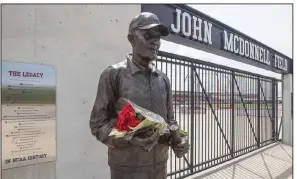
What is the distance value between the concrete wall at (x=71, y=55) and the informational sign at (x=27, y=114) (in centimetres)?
7

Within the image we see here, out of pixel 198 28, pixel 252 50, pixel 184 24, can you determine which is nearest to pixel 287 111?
pixel 252 50

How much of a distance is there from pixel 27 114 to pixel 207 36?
375 cm

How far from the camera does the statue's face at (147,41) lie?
1.81 metres

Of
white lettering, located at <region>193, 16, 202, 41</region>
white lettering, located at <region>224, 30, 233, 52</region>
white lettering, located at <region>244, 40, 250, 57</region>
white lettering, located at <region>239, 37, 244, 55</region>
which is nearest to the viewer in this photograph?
white lettering, located at <region>193, 16, 202, 41</region>

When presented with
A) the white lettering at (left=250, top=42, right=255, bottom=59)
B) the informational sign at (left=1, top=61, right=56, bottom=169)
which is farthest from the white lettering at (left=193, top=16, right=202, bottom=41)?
the informational sign at (left=1, top=61, right=56, bottom=169)

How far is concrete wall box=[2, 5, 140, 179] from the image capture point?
255cm

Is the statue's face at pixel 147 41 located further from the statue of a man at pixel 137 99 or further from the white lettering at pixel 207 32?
the white lettering at pixel 207 32

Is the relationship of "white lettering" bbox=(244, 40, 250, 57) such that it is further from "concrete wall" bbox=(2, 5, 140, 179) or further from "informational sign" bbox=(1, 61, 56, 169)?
"informational sign" bbox=(1, 61, 56, 169)

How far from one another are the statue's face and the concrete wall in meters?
1.28

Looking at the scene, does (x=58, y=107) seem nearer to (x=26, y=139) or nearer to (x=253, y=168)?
(x=26, y=139)

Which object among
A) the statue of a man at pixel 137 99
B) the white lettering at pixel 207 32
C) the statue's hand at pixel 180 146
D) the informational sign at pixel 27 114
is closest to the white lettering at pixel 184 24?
the white lettering at pixel 207 32

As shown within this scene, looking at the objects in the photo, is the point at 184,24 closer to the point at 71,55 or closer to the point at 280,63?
the point at 71,55

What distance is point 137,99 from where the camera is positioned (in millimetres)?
1833

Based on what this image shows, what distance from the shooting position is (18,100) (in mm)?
2557
